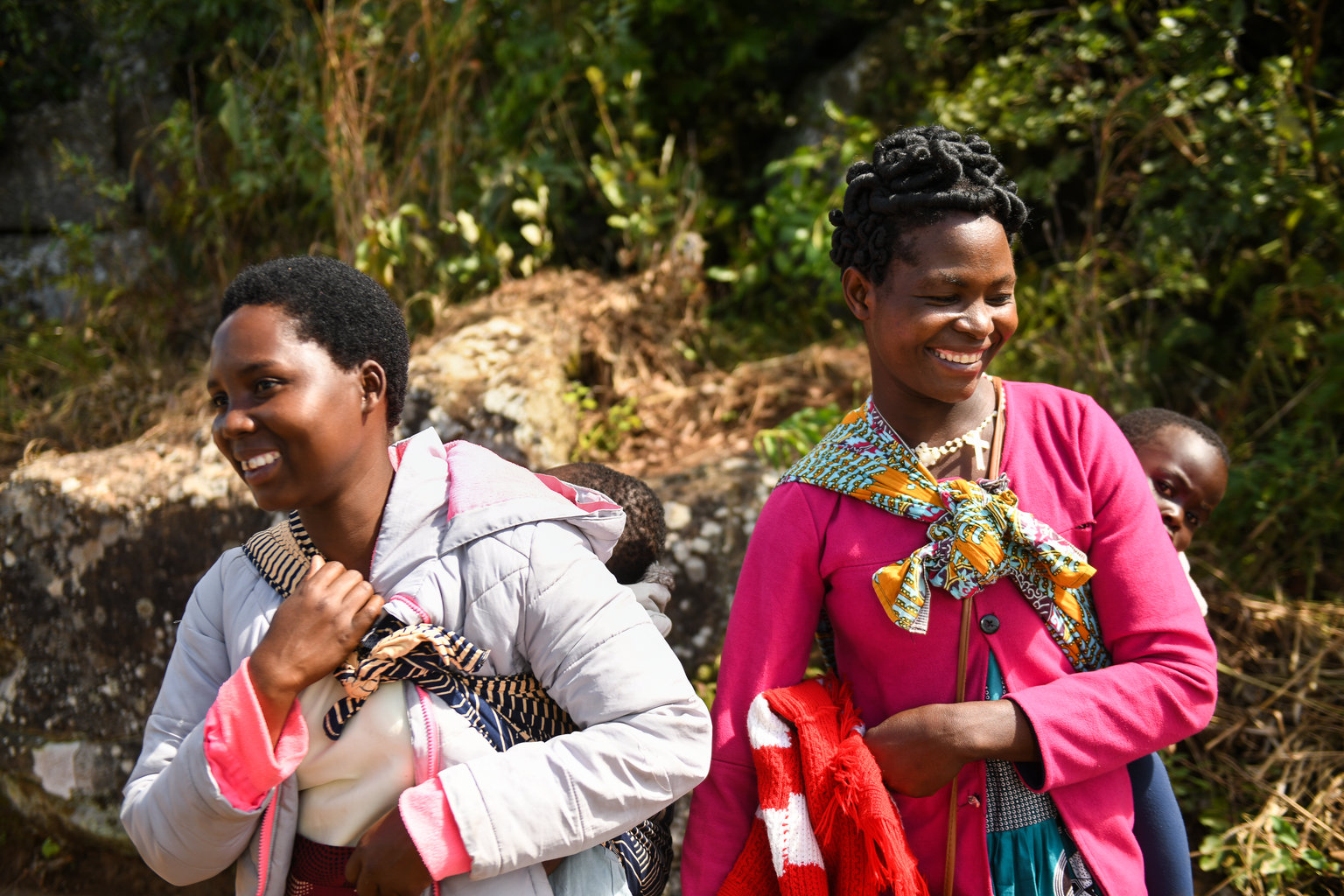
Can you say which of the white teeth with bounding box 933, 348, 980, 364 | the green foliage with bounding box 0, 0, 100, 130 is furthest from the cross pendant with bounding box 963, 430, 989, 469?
the green foliage with bounding box 0, 0, 100, 130

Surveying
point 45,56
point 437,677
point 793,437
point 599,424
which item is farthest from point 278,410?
point 45,56

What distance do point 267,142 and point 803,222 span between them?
2.77m

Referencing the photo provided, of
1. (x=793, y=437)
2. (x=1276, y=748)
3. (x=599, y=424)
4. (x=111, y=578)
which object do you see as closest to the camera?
(x=1276, y=748)

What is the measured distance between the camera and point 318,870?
1537 millimetres

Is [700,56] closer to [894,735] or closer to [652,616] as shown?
[652,616]

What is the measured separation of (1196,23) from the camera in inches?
140

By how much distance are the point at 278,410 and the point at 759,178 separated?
399 centimetres

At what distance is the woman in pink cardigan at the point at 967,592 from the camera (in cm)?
153

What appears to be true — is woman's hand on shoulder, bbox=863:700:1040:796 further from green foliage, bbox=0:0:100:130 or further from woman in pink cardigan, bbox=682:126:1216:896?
green foliage, bbox=0:0:100:130

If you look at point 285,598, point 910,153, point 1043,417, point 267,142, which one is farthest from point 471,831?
point 267,142

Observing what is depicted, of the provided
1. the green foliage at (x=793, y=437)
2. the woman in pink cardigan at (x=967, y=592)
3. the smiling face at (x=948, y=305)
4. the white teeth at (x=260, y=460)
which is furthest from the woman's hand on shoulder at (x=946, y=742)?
the green foliage at (x=793, y=437)

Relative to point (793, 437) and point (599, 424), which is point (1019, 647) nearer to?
point (793, 437)

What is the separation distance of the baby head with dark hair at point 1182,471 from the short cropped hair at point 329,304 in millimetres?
1734

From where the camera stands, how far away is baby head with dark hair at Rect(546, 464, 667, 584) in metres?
2.14
